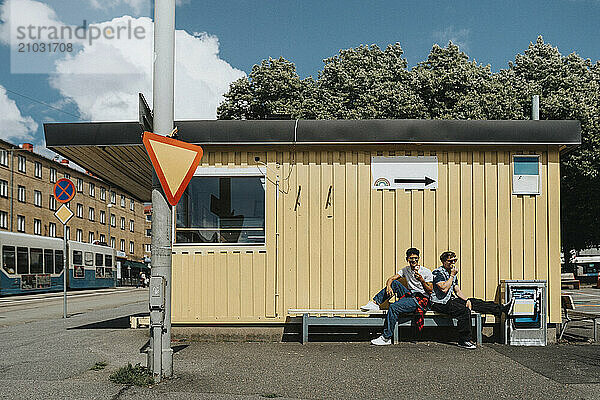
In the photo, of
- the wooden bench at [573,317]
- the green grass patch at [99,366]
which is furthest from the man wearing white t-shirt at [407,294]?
the green grass patch at [99,366]

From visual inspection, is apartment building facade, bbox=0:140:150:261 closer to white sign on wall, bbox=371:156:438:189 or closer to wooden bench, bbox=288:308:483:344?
white sign on wall, bbox=371:156:438:189

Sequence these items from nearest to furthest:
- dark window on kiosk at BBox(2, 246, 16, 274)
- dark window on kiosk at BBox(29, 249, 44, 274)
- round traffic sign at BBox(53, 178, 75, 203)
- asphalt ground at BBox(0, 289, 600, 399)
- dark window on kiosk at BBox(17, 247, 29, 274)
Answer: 1. asphalt ground at BBox(0, 289, 600, 399)
2. round traffic sign at BBox(53, 178, 75, 203)
3. dark window on kiosk at BBox(2, 246, 16, 274)
4. dark window on kiosk at BBox(17, 247, 29, 274)
5. dark window on kiosk at BBox(29, 249, 44, 274)

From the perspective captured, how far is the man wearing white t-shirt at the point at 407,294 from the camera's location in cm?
955

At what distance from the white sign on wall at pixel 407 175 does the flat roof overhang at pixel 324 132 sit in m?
0.44

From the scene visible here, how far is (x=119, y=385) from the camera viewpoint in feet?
22.1

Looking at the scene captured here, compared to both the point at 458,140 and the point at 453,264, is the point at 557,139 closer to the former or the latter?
the point at 458,140

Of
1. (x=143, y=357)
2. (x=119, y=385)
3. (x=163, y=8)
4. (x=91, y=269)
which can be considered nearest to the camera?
(x=119, y=385)

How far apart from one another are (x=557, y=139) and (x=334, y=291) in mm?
4115

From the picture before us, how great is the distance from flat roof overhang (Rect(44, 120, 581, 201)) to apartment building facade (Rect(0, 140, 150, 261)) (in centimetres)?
3552

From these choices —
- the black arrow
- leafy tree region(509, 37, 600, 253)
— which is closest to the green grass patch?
the black arrow

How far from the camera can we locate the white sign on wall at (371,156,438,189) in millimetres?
10227

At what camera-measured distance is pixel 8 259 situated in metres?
29.0

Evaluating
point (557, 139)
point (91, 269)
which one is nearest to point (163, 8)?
point (557, 139)

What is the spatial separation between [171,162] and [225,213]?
332 centimetres
